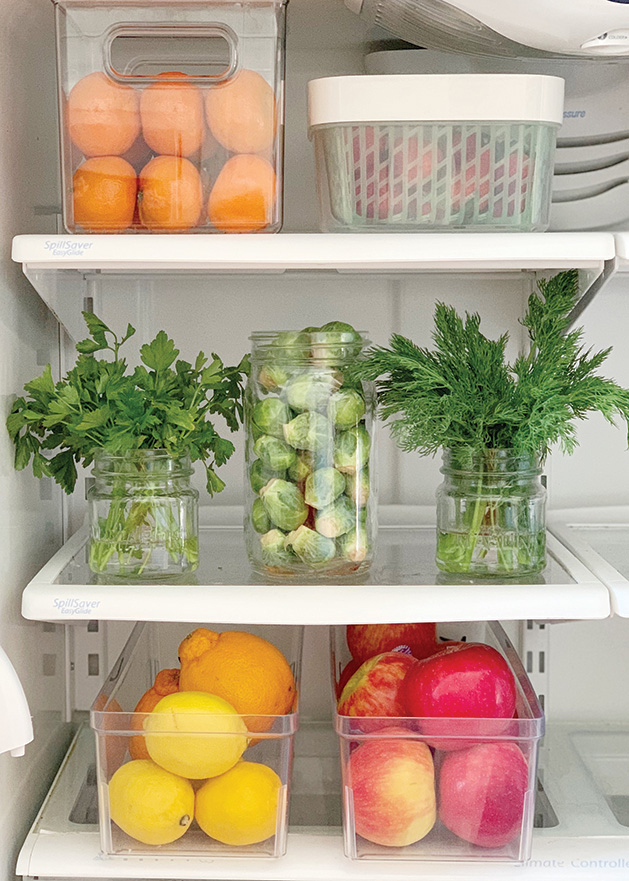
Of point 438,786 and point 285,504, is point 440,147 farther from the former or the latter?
point 438,786

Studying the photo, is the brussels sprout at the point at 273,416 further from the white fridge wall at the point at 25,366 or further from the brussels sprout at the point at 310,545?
the white fridge wall at the point at 25,366

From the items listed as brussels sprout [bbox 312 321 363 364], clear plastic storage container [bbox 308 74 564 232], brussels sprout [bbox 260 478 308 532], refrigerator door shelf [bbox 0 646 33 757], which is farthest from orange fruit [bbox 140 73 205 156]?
refrigerator door shelf [bbox 0 646 33 757]

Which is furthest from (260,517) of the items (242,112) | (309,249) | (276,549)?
(242,112)

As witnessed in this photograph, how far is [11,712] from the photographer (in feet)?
2.59

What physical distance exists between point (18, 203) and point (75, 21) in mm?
193

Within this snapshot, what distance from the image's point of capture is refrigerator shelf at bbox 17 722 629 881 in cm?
88

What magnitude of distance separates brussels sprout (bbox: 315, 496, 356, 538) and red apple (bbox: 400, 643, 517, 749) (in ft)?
0.53

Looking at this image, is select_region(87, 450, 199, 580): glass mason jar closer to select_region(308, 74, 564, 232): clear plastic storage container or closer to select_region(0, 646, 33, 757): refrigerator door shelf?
select_region(0, 646, 33, 757): refrigerator door shelf

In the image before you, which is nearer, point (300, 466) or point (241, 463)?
point (300, 466)

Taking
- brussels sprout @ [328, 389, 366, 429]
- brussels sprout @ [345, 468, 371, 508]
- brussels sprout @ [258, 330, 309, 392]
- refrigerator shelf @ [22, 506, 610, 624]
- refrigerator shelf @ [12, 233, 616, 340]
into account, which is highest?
refrigerator shelf @ [12, 233, 616, 340]

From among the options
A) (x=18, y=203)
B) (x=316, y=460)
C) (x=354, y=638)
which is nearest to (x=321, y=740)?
(x=354, y=638)

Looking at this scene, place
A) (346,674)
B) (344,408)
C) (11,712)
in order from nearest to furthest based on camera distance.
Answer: (11,712)
(344,408)
(346,674)

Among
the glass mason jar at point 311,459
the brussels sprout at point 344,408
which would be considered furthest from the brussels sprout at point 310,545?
the brussels sprout at point 344,408

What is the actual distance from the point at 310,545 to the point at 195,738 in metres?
0.21
